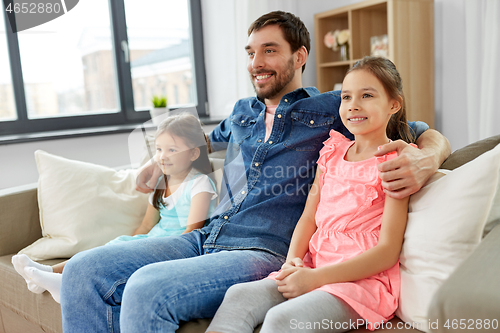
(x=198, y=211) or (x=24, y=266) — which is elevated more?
(x=198, y=211)

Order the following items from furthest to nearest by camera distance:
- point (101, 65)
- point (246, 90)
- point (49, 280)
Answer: point (246, 90), point (101, 65), point (49, 280)

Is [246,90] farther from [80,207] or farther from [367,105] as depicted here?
[367,105]

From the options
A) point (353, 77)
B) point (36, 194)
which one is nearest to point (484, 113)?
point (353, 77)

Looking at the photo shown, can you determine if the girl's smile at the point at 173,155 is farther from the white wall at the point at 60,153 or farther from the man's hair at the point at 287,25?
the white wall at the point at 60,153

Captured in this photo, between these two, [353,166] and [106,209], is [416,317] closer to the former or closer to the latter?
[353,166]

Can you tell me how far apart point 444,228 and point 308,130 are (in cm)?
57

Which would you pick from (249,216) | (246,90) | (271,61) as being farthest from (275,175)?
(246,90)

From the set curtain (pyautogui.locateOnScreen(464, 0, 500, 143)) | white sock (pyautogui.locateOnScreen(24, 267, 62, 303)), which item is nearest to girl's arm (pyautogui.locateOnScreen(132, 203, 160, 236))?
white sock (pyautogui.locateOnScreen(24, 267, 62, 303))

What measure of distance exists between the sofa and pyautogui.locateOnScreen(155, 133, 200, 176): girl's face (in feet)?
1.76

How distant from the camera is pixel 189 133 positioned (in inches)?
55.7

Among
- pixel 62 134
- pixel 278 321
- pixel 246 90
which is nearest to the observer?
pixel 278 321

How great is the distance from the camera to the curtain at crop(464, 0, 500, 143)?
7.79 ft

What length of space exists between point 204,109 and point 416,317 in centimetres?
258

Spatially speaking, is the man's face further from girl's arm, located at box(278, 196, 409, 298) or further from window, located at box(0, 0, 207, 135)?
window, located at box(0, 0, 207, 135)
